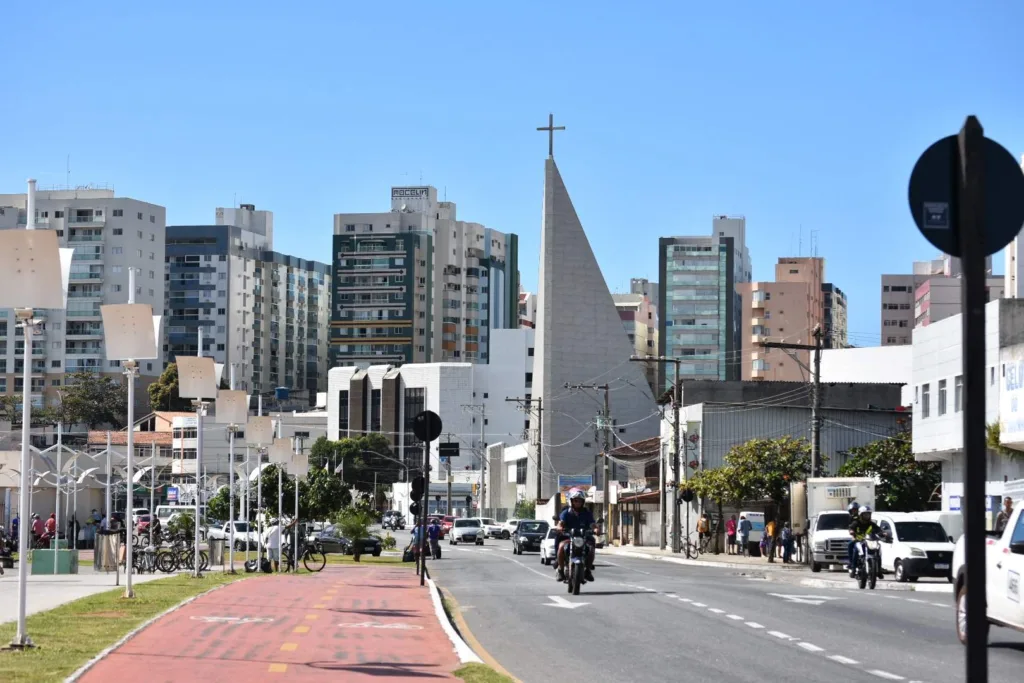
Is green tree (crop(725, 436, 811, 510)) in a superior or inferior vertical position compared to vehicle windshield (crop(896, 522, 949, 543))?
superior

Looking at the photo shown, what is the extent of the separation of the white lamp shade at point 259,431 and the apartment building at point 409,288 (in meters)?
148

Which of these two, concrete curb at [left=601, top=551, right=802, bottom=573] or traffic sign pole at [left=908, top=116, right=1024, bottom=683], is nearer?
traffic sign pole at [left=908, top=116, right=1024, bottom=683]

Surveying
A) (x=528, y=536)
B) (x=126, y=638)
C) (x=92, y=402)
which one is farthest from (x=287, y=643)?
(x=92, y=402)

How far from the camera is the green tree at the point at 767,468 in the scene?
54781mm

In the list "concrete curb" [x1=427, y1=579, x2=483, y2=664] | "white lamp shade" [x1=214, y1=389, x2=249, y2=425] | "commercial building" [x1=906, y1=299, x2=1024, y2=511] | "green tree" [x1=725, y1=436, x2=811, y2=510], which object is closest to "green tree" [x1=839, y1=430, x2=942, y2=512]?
"green tree" [x1=725, y1=436, x2=811, y2=510]

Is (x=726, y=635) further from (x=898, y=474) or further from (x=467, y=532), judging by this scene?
(x=467, y=532)

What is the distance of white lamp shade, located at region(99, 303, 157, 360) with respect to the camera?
20188 mm

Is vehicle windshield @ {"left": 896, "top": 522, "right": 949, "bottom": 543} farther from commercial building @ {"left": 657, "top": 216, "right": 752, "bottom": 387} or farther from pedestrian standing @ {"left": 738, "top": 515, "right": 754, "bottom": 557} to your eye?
commercial building @ {"left": 657, "top": 216, "right": 752, "bottom": 387}

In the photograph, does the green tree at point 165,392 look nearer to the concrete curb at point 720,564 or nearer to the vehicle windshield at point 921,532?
the concrete curb at point 720,564

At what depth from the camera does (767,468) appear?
181ft

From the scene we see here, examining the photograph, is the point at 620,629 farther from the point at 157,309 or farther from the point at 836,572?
the point at 157,309

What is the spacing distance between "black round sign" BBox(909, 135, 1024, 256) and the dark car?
54.7 metres

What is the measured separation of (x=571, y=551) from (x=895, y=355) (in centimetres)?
8250

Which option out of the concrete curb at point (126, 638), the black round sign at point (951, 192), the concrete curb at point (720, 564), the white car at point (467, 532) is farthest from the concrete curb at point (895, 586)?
the white car at point (467, 532)
